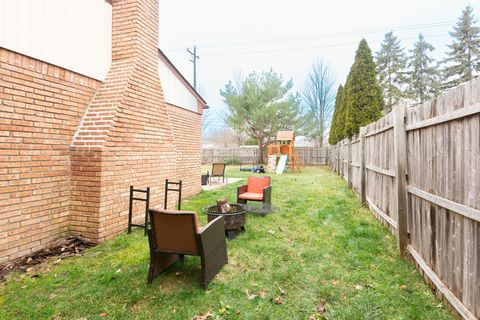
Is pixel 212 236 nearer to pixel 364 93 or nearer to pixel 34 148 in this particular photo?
pixel 34 148

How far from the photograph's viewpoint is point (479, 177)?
1.85 metres

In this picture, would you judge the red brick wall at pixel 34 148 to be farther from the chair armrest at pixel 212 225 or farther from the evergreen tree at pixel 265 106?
the evergreen tree at pixel 265 106

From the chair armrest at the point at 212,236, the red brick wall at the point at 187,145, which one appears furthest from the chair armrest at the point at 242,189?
the chair armrest at the point at 212,236

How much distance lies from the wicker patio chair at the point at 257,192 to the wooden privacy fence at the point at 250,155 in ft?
57.6

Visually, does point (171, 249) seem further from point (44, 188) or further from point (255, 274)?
point (44, 188)

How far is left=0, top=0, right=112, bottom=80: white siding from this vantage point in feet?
11.3

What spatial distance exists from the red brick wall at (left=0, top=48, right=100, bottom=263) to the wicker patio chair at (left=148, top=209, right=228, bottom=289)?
6.81 feet

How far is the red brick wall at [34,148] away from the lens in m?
3.38

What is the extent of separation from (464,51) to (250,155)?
23641 millimetres

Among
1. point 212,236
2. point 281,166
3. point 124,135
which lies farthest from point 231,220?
point 281,166

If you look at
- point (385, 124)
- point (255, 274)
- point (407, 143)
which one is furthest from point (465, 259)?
point (385, 124)

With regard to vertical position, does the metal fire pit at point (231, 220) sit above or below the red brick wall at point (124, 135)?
below

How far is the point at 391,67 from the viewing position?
3003 cm

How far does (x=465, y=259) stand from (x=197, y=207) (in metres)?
5.54
